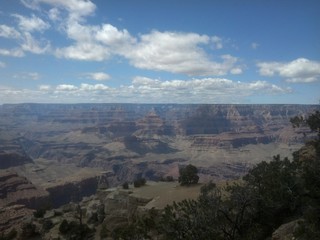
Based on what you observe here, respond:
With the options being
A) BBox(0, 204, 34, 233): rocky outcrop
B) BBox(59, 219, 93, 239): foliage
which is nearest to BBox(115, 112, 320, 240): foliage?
BBox(59, 219, 93, 239): foliage

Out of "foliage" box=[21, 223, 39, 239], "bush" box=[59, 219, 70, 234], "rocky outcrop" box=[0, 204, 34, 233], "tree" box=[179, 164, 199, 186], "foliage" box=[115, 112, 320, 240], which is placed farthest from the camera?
"rocky outcrop" box=[0, 204, 34, 233]

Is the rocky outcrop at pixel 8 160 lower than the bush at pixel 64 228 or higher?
lower

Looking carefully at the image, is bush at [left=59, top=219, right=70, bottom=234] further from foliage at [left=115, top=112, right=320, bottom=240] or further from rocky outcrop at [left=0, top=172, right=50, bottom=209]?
rocky outcrop at [left=0, top=172, right=50, bottom=209]

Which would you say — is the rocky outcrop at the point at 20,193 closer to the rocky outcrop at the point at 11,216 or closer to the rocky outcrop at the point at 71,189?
the rocky outcrop at the point at 71,189

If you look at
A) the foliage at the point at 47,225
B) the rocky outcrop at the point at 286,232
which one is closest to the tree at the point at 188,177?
the foliage at the point at 47,225

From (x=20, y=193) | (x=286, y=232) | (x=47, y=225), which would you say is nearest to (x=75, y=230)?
(x=47, y=225)

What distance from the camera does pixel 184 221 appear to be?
22.9 metres

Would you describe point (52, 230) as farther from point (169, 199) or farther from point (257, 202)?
point (257, 202)

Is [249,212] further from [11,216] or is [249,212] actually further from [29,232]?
[11,216]

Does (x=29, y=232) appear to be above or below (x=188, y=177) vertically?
below

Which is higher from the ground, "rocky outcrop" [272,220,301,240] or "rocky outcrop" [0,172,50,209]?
"rocky outcrop" [272,220,301,240]

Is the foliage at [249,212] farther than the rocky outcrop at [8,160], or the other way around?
the rocky outcrop at [8,160]

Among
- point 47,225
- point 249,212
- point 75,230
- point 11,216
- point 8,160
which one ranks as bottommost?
point 8,160

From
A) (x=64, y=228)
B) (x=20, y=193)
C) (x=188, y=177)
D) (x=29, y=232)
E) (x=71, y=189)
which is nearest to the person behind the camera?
(x=64, y=228)
